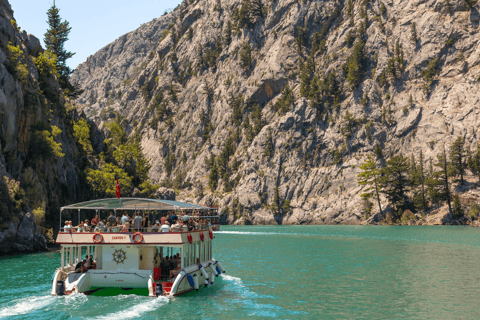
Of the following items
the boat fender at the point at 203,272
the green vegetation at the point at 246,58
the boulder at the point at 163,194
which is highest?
the green vegetation at the point at 246,58

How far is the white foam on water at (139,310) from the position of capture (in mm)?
23086

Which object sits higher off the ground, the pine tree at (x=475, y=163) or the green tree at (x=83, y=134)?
the green tree at (x=83, y=134)

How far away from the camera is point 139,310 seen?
950 inches

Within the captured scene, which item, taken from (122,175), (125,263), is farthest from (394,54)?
(125,263)

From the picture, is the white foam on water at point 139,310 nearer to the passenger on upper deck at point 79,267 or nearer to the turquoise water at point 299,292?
the turquoise water at point 299,292

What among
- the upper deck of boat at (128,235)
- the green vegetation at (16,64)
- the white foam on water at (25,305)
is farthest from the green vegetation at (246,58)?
the white foam on water at (25,305)

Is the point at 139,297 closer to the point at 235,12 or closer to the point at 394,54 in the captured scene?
the point at 394,54

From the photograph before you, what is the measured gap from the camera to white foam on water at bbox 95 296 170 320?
909 inches

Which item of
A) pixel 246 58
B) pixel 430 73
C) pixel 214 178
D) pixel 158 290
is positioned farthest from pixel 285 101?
pixel 158 290

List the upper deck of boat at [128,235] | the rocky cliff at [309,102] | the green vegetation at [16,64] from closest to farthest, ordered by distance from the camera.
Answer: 1. the upper deck of boat at [128,235]
2. the green vegetation at [16,64]
3. the rocky cliff at [309,102]

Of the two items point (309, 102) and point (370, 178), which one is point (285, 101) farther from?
point (370, 178)

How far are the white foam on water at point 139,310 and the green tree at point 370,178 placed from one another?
3848 inches

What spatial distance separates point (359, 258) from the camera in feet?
153

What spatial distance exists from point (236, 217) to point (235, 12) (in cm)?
8728
